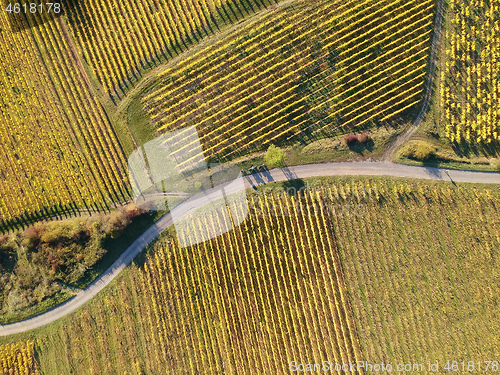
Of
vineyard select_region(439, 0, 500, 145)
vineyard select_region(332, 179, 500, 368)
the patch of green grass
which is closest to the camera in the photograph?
vineyard select_region(332, 179, 500, 368)

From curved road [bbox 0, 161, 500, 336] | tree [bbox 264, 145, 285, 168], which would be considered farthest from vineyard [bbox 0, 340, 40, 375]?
tree [bbox 264, 145, 285, 168]

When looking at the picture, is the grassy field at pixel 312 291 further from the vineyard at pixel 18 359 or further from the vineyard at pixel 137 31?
the vineyard at pixel 137 31

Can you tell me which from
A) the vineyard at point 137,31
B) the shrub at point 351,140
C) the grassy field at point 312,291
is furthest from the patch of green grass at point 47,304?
the shrub at point 351,140

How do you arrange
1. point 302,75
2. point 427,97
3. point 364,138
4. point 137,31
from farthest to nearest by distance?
point 137,31 < point 302,75 < point 427,97 < point 364,138

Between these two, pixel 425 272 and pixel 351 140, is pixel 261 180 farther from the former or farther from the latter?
pixel 425 272

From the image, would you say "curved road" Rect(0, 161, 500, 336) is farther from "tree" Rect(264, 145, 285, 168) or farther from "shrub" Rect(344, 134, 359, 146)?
"shrub" Rect(344, 134, 359, 146)

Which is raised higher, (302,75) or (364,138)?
(302,75)

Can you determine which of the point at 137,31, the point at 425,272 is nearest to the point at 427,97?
the point at 425,272

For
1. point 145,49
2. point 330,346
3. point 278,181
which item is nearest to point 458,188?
point 278,181
